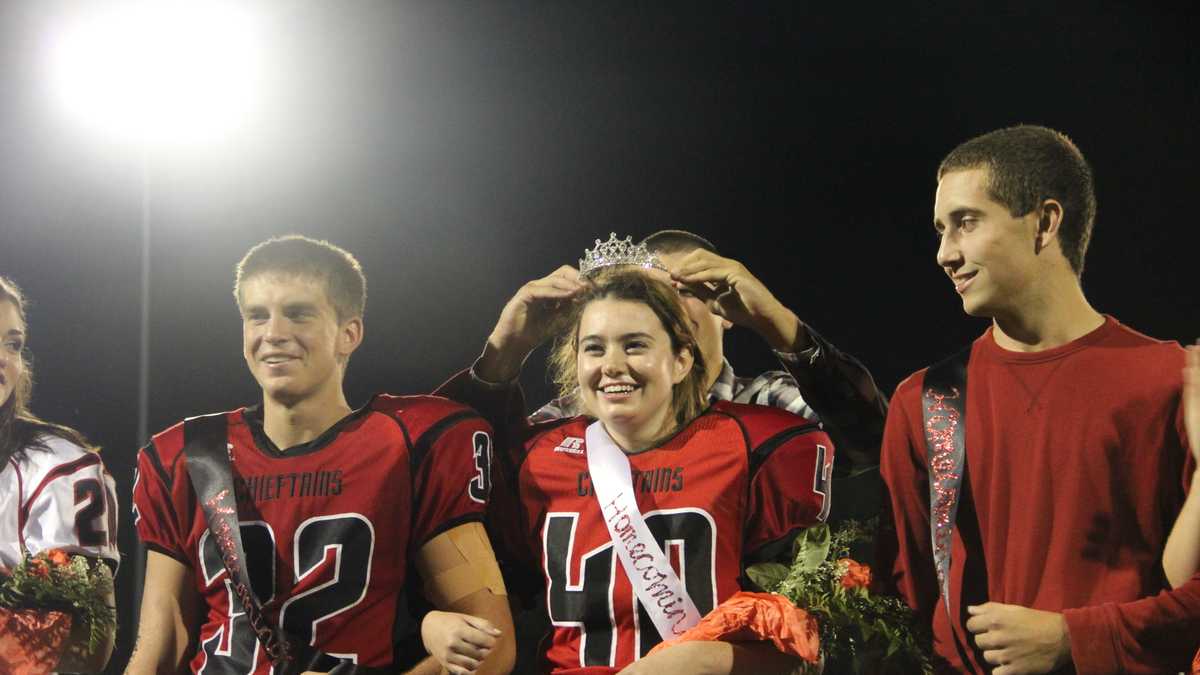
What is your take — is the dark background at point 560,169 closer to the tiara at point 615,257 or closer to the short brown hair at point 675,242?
the short brown hair at point 675,242

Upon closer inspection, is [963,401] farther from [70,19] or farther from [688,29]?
[70,19]

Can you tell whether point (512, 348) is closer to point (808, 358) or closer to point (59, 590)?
point (808, 358)

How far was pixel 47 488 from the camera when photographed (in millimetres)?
4320

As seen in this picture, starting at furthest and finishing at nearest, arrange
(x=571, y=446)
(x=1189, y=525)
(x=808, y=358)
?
(x=571, y=446) → (x=808, y=358) → (x=1189, y=525)

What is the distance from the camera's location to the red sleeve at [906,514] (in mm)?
3463

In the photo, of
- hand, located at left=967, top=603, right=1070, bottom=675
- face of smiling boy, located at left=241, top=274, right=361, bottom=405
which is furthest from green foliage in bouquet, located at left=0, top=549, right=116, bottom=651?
hand, located at left=967, top=603, right=1070, bottom=675

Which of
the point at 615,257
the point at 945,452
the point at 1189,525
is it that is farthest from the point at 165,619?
the point at 1189,525

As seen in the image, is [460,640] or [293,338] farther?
[293,338]

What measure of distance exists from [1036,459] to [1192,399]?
0.39 m

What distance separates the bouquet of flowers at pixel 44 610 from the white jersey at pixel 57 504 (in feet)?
0.35

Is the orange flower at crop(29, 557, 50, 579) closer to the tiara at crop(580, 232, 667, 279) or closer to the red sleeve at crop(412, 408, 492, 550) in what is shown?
the red sleeve at crop(412, 408, 492, 550)

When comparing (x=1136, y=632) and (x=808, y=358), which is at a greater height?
(x=808, y=358)

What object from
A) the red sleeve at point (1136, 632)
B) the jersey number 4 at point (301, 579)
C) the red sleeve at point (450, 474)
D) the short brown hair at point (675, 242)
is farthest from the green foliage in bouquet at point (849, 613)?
the jersey number 4 at point (301, 579)

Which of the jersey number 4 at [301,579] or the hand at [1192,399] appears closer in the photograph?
the hand at [1192,399]
